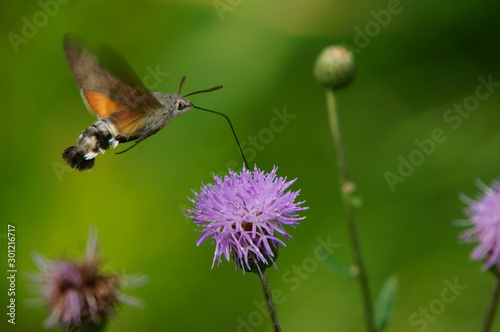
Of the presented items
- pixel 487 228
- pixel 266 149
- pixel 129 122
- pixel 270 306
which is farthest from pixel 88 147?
pixel 266 149

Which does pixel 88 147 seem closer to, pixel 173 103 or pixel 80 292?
pixel 173 103

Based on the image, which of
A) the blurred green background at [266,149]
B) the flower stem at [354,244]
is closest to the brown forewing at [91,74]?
the flower stem at [354,244]

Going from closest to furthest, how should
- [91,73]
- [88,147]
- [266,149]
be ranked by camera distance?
[88,147]
[91,73]
[266,149]

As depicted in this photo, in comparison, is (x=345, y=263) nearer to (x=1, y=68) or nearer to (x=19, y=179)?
(x=19, y=179)

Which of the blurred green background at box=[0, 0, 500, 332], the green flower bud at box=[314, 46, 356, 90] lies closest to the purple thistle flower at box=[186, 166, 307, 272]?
the green flower bud at box=[314, 46, 356, 90]

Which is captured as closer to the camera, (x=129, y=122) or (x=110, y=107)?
(x=129, y=122)

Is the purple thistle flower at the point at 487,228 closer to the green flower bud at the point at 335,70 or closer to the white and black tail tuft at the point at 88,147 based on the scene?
the green flower bud at the point at 335,70

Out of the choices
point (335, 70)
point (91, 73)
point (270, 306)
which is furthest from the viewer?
point (335, 70)

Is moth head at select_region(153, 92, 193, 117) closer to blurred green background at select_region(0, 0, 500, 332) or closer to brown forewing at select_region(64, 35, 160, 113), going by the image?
brown forewing at select_region(64, 35, 160, 113)
